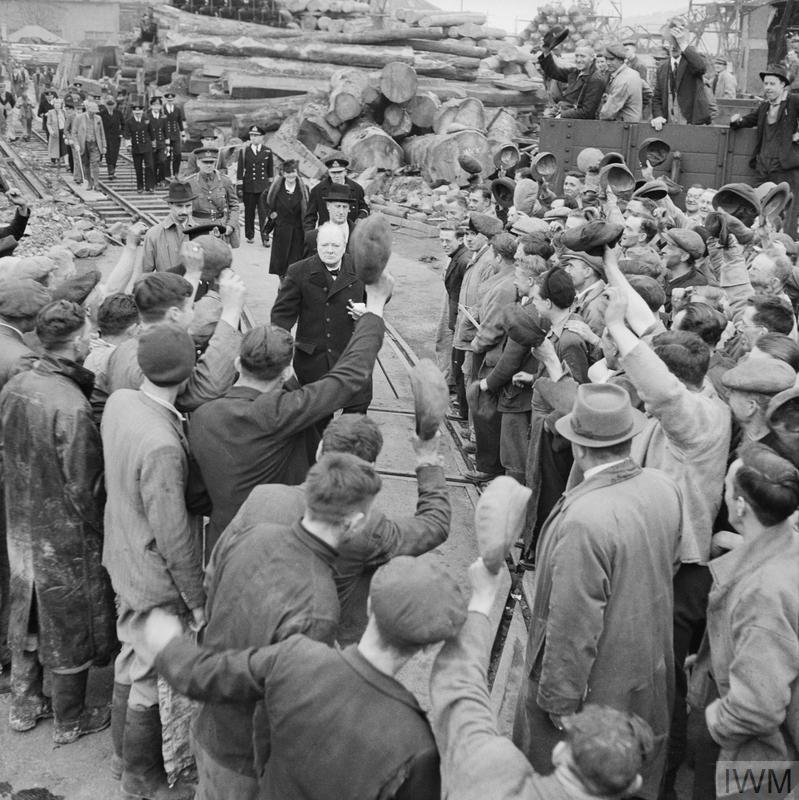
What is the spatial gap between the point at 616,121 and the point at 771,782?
10.7 meters

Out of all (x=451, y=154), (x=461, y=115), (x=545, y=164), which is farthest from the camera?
(x=461, y=115)

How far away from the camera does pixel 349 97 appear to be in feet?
66.1

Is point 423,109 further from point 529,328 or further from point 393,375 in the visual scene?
point 529,328

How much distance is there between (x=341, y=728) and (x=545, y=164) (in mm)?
10868

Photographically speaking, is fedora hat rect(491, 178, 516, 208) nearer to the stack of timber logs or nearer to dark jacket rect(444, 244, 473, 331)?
dark jacket rect(444, 244, 473, 331)

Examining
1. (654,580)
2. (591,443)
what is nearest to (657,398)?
(591,443)

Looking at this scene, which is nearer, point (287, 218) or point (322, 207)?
point (322, 207)

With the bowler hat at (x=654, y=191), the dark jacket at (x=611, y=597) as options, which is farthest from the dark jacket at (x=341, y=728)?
the bowler hat at (x=654, y=191)

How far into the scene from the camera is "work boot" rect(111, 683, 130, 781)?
3.97 meters

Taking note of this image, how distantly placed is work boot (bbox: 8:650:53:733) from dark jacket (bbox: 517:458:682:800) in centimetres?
239

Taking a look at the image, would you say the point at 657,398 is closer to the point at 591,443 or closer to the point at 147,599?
the point at 591,443

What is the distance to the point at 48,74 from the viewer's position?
43.6 m

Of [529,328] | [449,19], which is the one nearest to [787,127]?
[529,328]

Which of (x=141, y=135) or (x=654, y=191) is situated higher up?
(x=654, y=191)
